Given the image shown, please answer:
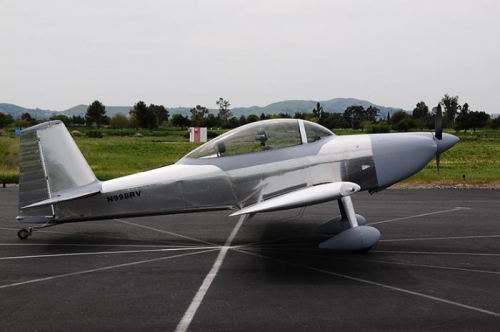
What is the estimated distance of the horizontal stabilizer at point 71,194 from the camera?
885 centimetres

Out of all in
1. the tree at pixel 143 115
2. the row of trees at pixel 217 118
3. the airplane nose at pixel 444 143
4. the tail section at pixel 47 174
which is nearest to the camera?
the tail section at pixel 47 174

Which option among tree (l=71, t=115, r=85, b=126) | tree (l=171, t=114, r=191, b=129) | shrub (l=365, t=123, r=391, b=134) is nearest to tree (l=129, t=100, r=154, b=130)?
tree (l=171, t=114, r=191, b=129)

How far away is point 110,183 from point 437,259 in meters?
6.56

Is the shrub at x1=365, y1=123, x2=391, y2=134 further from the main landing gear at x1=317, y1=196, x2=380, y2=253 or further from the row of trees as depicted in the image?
the main landing gear at x1=317, y1=196, x2=380, y2=253

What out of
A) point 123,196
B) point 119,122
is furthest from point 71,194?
point 119,122

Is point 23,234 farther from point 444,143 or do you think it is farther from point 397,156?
point 444,143

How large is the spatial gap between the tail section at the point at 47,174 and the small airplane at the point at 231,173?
19 millimetres

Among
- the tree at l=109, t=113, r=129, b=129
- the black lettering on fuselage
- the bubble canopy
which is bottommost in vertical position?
the black lettering on fuselage

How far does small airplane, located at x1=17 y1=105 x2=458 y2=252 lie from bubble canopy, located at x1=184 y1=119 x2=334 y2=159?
0.07 ft

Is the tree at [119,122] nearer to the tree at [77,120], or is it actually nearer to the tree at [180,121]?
the tree at [77,120]

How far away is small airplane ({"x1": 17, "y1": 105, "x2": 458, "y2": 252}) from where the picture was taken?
8.82 m

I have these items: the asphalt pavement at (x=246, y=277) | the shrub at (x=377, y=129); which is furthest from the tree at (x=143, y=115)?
the asphalt pavement at (x=246, y=277)

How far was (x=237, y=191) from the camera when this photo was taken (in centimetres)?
883

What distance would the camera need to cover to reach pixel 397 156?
905 cm
